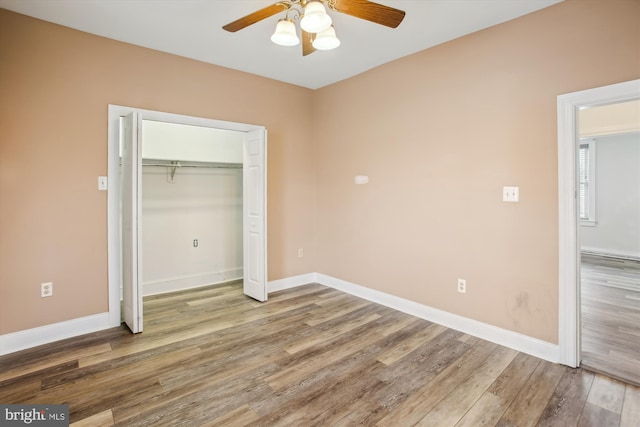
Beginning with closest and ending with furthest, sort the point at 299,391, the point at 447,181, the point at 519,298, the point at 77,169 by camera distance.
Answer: the point at 299,391, the point at 519,298, the point at 77,169, the point at 447,181

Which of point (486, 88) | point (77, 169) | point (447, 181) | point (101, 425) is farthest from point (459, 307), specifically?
point (77, 169)

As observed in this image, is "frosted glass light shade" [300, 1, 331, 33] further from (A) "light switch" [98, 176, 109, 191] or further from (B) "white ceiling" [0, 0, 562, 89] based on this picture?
(A) "light switch" [98, 176, 109, 191]

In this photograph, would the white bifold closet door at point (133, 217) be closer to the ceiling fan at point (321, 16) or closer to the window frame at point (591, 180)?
the ceiling fan at point (321, 16)

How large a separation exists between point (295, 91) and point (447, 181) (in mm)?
2521

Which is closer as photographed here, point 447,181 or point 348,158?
point 447,181

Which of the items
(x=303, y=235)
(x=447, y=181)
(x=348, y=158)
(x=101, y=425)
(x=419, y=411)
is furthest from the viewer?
(x=303, y=235)

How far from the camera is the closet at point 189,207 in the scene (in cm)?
419

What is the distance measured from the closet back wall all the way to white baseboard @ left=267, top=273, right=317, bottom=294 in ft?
2.80

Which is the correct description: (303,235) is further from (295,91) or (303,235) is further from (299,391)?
(299,391)

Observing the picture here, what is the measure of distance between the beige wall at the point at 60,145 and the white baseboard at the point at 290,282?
6.21 feet

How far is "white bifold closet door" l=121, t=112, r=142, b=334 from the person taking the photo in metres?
2.97

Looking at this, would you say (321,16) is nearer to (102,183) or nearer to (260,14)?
(260,14)

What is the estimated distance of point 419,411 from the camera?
199 centimetres

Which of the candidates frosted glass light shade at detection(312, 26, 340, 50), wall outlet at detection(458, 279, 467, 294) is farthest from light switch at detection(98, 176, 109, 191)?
wall outlet at detection(458, 279, 467, 294)
